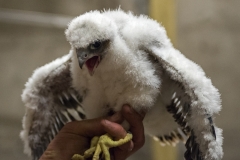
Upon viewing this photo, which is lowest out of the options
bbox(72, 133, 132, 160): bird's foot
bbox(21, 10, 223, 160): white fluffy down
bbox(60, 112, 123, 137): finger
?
bbox(72, 133, 132, 160): bird's foot

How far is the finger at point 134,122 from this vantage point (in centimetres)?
110

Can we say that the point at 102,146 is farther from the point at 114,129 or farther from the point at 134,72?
the point at 134,72

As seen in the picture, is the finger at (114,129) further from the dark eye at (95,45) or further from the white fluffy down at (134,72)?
the dark eye at (95,45)

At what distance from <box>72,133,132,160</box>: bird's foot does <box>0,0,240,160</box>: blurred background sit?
40.9 inches

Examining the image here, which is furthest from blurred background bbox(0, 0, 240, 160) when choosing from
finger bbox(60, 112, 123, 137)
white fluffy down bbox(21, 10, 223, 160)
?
finger bbox(60, 112, 123, 137)

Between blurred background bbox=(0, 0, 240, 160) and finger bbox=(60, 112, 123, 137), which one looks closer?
finger bbox=(60, 112, 123, 137)

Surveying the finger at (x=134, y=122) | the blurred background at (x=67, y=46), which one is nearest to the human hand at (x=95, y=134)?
the finger at (x=134, y=122)

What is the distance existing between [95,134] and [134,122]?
0.13 metres

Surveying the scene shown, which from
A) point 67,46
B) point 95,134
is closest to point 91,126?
point 95,134

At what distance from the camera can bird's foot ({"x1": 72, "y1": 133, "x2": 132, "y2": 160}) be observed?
3.44ft

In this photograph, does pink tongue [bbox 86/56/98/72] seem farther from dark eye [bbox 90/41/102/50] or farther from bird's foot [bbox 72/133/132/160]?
bird's foot [bbox 72/133/132/160]

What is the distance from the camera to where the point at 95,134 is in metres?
1.12

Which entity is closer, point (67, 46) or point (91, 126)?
point (91, 126)

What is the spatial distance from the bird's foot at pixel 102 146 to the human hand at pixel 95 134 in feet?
0.05
